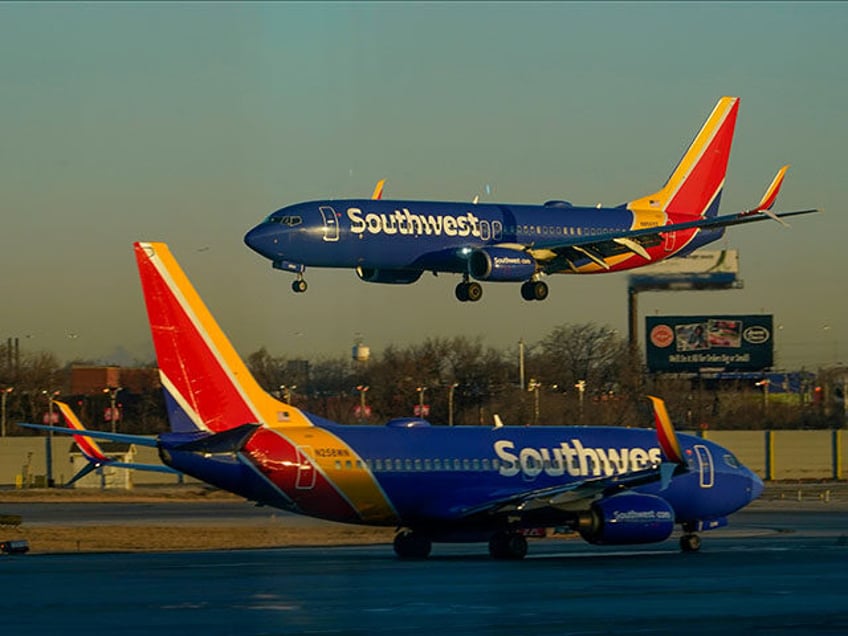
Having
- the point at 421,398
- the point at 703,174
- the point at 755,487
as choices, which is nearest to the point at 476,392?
the point at 421,398

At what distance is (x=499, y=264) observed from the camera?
2251 inches

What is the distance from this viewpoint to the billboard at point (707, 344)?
14262 centimetres

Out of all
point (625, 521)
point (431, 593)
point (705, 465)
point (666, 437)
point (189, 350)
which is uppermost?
point (189, 350)

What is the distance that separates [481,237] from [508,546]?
20.7 m

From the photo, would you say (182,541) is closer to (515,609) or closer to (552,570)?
(552,570)

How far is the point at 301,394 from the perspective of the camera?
106438 millimetres

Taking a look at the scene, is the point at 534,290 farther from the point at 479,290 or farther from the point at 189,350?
the point at 189,350

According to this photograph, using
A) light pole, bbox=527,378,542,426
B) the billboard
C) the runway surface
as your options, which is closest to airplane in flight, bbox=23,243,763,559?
the runway surface

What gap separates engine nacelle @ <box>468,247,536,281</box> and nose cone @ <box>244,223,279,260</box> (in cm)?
711

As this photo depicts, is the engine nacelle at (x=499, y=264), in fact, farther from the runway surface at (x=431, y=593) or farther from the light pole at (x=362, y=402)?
the light pole at (x=362, y=402)

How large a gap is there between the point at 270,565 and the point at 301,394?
7030cm

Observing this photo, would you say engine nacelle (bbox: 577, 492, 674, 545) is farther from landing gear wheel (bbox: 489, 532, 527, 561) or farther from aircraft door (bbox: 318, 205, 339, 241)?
aircraft door (bbox: 318, 205, 339, 241)

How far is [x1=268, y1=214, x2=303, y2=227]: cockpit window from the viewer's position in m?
54.7

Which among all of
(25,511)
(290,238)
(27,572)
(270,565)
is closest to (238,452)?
(270,565)
